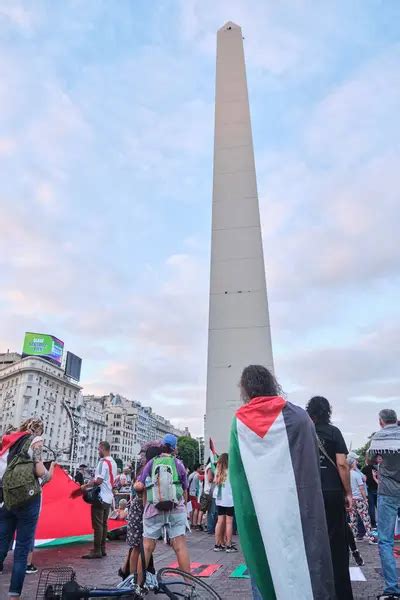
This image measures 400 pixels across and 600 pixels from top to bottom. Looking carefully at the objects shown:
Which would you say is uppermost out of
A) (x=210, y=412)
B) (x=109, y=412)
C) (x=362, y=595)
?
(x=109, y=412)

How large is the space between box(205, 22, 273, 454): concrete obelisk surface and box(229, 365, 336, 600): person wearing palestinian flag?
39.7 feet

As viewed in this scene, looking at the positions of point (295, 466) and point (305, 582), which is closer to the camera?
point (305, 582)

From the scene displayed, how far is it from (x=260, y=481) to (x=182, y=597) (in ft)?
4.18

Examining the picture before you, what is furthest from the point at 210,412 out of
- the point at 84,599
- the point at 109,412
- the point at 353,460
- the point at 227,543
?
the point at 109,412

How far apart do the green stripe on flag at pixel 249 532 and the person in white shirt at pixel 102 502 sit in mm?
4744

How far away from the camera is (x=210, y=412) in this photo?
15.1 m

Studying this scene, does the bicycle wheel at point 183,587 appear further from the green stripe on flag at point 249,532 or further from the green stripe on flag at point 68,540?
the green stripe on flag at point 68,540

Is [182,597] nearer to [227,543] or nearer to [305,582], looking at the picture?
[305,582]

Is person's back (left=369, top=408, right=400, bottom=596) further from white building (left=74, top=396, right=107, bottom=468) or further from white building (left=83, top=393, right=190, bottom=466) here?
white building (left=83, top=393, right=190, bottom=466)

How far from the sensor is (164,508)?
165 inches

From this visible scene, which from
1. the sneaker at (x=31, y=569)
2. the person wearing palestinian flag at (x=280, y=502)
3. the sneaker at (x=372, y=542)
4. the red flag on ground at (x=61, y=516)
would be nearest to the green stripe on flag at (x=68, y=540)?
the red flag on ground at (x=61, y=516)

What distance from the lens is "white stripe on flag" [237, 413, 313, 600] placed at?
2.44 m

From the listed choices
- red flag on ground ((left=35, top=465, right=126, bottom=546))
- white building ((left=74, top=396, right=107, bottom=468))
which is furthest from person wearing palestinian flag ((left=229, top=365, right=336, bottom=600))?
white building ((left=74, top=396, right=107, bottom=468))

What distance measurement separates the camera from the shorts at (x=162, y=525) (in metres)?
4.28
